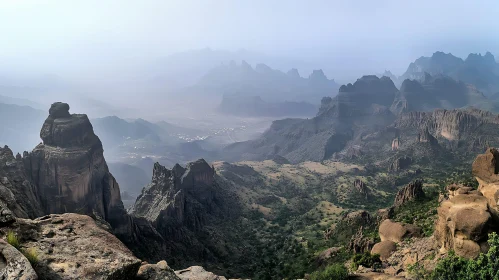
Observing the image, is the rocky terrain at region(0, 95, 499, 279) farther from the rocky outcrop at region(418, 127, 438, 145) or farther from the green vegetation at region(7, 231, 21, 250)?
the rocky outcrop at region(418, 127, 438, 145)

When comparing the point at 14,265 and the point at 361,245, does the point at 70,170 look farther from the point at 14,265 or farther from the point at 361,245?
the point at 14,265

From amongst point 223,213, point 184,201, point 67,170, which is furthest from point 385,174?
point 67,170

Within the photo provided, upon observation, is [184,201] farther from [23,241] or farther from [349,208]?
[23,241]

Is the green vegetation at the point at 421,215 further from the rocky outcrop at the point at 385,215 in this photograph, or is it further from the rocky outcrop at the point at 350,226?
the rocky outcrop at the point at 350,226

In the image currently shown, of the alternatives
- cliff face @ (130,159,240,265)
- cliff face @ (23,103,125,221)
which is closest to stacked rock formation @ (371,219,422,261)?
cliff face @ (130,159,240,265)

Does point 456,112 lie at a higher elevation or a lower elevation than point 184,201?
higher

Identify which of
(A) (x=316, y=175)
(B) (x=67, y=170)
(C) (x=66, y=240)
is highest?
(C) (x=66, y=240)

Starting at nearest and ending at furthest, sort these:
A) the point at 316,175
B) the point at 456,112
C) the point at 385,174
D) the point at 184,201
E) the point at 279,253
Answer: the point at 279,253, the point at 184,201, the point at 385,174, the point at 316,175, the point at 456,112

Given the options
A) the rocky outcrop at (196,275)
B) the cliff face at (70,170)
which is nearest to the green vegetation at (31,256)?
the rocky outcrop at (196,275)
